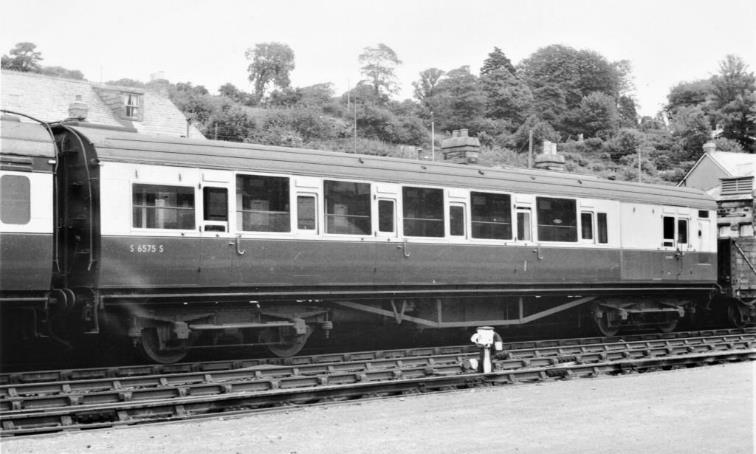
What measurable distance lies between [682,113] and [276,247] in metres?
77.8

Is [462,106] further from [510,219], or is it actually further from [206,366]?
[206,366]

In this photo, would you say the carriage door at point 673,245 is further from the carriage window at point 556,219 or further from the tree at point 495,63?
the tree at point 495,63

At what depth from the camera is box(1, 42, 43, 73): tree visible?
247ft

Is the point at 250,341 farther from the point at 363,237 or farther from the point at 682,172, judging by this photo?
the point at 682,172

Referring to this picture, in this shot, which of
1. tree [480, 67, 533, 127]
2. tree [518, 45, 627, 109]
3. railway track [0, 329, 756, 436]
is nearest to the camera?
railway track [0, 329, 756, 436]

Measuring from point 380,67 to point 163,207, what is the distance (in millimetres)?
85691

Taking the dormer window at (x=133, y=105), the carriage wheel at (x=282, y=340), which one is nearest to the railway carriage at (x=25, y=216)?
the carriage wheel at (x=282, y=340)

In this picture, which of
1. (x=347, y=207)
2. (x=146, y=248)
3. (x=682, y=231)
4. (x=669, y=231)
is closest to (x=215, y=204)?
(x=146, y=248)

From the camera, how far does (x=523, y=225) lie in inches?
723

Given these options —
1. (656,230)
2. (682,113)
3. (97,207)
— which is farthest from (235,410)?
(682,113)

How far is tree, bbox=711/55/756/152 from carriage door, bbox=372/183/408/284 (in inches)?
2350

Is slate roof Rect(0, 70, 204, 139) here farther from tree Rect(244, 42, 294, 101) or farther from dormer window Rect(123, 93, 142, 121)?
tree Rect(244, 42, 294, 101)

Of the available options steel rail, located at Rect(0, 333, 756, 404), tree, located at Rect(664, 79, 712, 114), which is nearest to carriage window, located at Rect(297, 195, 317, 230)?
steel rail, located at Rect(0, 333, 756, 404)

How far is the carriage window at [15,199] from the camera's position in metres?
12.4
